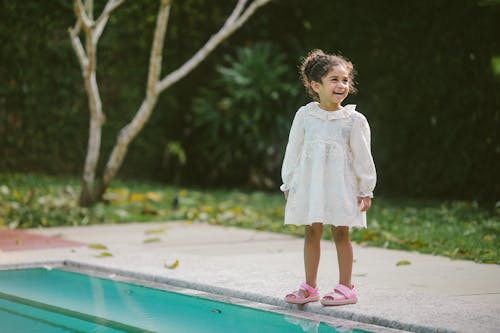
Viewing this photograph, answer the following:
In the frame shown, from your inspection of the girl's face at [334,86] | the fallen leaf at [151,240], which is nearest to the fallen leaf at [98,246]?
the fallen leaf at [151,240]

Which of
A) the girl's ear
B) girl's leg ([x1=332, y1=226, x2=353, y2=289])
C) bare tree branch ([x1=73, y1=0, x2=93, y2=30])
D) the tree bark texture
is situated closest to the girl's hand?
girl's leg ([x1=332, y1=226, x2=353, y2=289])

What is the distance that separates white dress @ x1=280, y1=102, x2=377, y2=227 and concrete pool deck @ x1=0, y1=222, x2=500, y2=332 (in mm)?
531

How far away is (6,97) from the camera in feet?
39.2

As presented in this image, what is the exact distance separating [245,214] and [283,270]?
3.61 meters

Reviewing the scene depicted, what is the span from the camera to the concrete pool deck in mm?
4445

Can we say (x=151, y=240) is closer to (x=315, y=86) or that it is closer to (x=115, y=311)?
(x=115, y=311)

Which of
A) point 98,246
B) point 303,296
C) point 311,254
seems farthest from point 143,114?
point 303,296

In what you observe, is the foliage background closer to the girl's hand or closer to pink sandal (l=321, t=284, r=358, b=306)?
the girl's hand

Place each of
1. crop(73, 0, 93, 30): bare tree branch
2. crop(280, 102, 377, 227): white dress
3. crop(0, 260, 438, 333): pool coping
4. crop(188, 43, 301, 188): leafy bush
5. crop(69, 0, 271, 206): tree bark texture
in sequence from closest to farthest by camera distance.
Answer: crop(0, 260, 438, 333): pool coping → crop(280, 102, 377, 227): white dress → crop(73, 0, 93, 30): bare tree branch → crop(69, 0, 271, 206): tree bark texture → crop(188, 43, 301, 188): leafy bush

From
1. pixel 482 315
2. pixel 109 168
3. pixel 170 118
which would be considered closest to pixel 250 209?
pixel 109 168

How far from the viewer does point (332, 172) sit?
4703mm

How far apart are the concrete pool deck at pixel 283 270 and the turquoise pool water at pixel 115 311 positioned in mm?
256

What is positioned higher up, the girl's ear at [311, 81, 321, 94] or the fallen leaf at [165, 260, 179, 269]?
the girl's ear at [311, 81, 321, 94]

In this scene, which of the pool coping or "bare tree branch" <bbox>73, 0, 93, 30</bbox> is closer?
the pool coping
